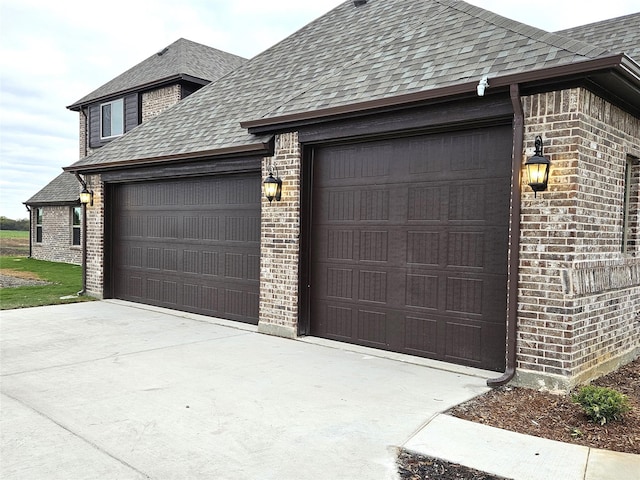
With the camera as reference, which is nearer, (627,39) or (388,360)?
(388,360)

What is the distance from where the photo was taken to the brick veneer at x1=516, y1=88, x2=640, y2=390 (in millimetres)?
5191

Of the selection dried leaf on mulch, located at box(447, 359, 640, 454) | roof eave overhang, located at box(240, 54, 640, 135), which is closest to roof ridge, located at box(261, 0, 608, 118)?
roof eave overhang, located at box(240, 54, 640, 135)

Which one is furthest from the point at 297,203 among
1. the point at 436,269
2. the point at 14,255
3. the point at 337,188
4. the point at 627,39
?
the point at 14,255

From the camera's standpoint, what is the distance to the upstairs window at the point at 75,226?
21797 millimetres

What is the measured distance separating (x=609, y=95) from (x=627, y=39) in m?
4.12

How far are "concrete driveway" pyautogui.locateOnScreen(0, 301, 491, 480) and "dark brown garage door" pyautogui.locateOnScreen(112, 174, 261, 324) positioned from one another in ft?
5.06

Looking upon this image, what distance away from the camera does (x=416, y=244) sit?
6672 millimetres

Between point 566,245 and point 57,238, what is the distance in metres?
22.9

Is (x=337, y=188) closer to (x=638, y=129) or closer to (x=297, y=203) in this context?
(x=297, y=203)

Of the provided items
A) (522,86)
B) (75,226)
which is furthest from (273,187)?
(75,226)

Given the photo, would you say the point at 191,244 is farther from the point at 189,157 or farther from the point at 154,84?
the point at 154,84

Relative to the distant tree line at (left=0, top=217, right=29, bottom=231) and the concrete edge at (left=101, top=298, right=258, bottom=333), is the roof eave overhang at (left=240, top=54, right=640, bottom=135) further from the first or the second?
the distant tree line at (left=0, top=217, right=29, bottom=231)

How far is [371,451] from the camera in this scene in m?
3.73

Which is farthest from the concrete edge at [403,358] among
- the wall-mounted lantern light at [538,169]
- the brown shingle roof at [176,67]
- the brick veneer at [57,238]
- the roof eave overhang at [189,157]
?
the brick veneer at [57,238]
